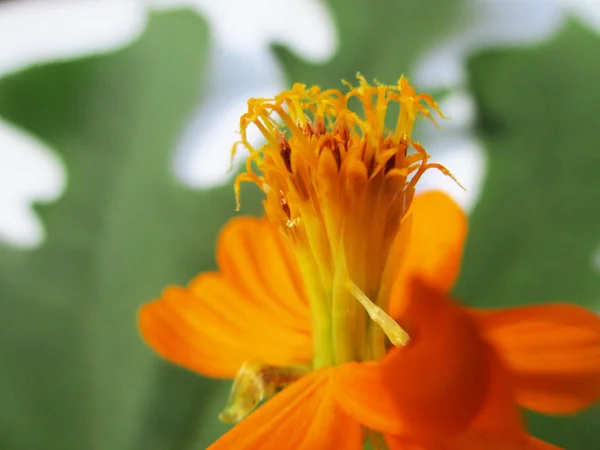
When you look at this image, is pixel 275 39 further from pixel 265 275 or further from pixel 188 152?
pixel 265 275

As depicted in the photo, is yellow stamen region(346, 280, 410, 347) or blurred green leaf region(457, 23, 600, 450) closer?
yellow stamen region(346, 280, 410, 347)

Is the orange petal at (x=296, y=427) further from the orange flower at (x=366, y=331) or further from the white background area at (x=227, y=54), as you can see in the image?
the white background area at (x=227, y=54)

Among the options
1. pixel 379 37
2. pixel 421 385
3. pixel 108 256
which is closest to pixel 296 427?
pixel 421 385

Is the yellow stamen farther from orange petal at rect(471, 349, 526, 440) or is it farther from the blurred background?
the blurred background

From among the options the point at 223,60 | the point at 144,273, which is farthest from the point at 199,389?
the point at 223,60

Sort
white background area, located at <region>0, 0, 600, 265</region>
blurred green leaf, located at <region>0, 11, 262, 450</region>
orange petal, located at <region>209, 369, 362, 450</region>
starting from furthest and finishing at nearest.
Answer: white background area, located at <region>0, 0, 600, 265</region>
blurred green leaf, located at <region>0, 11, 262, 450</region>
orange petal, located at <region>209, 369, 362, 450</region>

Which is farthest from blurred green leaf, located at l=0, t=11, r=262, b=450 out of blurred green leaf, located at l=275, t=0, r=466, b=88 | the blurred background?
blurred green leaf, located at l=275, t=0, r=466, b=88

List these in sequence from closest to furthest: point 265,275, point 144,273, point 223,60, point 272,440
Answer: point 272,440 < point 265,275 < point 144,273 < point 223,60
